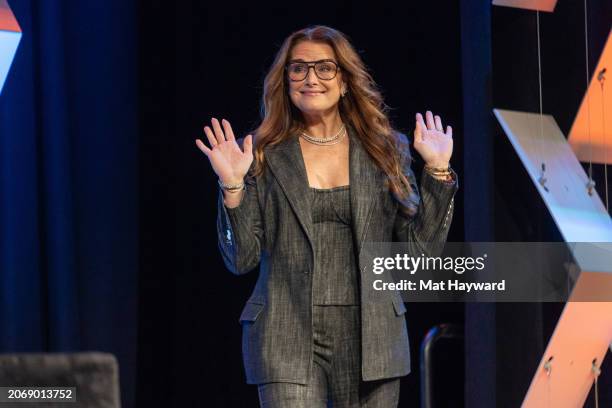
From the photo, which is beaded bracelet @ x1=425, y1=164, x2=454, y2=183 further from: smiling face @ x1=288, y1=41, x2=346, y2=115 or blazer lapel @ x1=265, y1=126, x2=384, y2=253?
smiling face @ x1=288, y1=41, x2=346, y2=115

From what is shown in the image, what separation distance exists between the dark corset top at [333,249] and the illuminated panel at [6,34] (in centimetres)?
85

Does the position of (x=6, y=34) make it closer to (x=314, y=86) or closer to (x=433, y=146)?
(x=314, y=86)

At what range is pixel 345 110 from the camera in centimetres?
253

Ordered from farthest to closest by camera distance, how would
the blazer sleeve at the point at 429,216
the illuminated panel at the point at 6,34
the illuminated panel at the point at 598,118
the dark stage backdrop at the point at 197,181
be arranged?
the dark stage backdrop at the point at 197,181
the illuminated panel at the point at 598,118
the blazer sleeve at the point at 429,216
the illuminated panel at the point at 6,34

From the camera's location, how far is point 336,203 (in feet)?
7.65

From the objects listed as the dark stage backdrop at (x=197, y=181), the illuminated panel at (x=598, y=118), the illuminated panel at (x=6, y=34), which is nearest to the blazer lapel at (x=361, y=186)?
the illuminated panel at (x=598, y=118)

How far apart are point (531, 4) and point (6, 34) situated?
1.98m

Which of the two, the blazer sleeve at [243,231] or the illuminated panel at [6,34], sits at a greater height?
the illuminated panel at [6,34]

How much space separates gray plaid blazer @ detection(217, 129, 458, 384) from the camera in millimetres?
2258

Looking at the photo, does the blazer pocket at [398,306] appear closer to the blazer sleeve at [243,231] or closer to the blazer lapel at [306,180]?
the blazer lapel at [306,180]

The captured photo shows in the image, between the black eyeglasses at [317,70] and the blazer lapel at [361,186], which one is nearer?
the blazer lapel at [361,186]

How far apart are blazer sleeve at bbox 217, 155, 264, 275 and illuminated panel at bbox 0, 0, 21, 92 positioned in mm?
696

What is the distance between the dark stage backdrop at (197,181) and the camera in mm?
3990

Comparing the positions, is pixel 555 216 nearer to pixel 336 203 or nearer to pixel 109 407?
pixel 336 203
